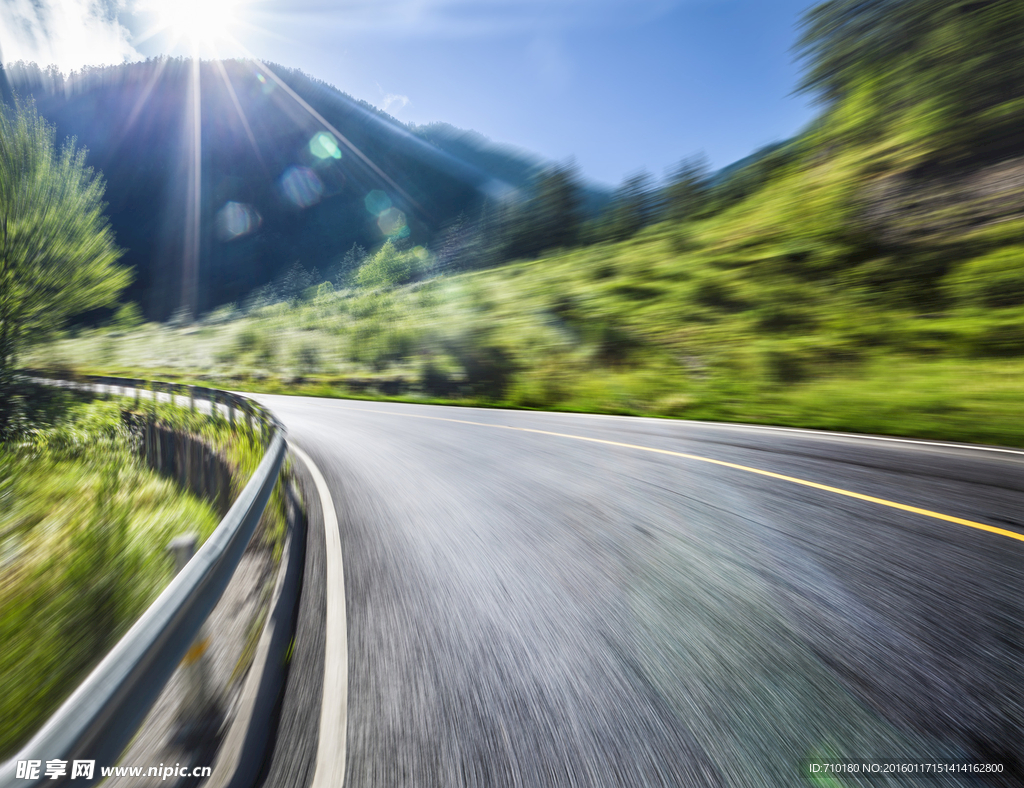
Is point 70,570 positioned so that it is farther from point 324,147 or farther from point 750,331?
point 324,147

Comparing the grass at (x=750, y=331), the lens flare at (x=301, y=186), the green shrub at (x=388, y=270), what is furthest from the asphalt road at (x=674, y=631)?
the lens flare at (x=301, y=186)

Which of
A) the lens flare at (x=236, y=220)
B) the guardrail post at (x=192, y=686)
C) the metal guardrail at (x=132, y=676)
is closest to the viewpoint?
the metal guardrail at (x=132, y=676)

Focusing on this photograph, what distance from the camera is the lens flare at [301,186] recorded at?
164 meters

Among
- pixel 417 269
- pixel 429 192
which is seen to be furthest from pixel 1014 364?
pixel 429 192

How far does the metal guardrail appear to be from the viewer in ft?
3.83

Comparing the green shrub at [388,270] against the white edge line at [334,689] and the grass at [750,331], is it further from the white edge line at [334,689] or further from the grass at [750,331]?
the white edge line at [334,689]

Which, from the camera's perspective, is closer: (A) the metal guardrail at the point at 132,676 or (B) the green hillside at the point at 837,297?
(A) the metal guardrail at the point at 132,676

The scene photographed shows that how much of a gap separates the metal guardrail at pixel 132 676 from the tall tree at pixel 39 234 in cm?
1762

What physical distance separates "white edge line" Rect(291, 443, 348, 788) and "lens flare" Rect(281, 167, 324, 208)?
18505cm

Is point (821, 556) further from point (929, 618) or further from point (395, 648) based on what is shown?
point (395, 648)

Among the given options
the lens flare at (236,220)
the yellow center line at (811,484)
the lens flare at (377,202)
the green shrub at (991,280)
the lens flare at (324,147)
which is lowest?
the yellow center line at (811,484)

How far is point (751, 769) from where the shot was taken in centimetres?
176

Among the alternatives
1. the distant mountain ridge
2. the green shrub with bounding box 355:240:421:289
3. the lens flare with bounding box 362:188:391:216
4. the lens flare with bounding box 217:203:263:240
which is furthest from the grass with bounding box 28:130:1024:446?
the lens flare with bounding box 362:188:391:216

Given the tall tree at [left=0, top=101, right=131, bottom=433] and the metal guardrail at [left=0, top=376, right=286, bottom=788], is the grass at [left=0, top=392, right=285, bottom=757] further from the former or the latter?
the tall tree at [left=0, top=101, right=131, bottom=433]
